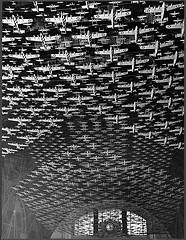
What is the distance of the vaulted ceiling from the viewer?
5223mm

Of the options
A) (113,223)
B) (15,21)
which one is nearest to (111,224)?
(113,223)

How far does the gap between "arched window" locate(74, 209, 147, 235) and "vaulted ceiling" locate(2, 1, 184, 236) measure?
0.25 metres

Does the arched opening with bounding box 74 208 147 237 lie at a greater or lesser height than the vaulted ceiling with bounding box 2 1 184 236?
lesser

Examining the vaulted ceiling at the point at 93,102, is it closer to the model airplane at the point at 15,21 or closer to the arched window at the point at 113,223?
the model airplane at the point at 15,21

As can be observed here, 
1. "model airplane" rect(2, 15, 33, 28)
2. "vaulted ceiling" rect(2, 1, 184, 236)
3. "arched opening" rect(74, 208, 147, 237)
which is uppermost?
"model airplane" rect(2, 15, 33, 28)

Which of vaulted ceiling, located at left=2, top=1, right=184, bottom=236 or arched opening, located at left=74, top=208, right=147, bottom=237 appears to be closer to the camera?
vaulted ceiling, located at left=2, top=1, right=184, bottom=236

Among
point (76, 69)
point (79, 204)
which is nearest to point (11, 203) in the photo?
point (79, 204)

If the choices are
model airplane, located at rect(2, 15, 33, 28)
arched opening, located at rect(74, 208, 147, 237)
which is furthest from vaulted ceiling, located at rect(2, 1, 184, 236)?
arched opening, located at rect(74, 208, 147, 237)

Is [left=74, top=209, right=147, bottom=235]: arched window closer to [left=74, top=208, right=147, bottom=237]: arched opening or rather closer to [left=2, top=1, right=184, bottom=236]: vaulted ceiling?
[left=74, top=208, right=147, bottom=237]: arched opening

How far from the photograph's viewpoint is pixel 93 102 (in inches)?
240

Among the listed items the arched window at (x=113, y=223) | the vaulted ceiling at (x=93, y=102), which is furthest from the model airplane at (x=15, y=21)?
the arched window at (x=113, y=223)

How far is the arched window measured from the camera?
5902mm

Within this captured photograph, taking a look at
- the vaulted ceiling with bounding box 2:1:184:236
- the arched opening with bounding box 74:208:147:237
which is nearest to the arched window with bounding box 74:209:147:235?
the arched opening with bounding box 74:208:147:237

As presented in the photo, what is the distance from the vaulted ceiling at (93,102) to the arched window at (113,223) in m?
0.25
